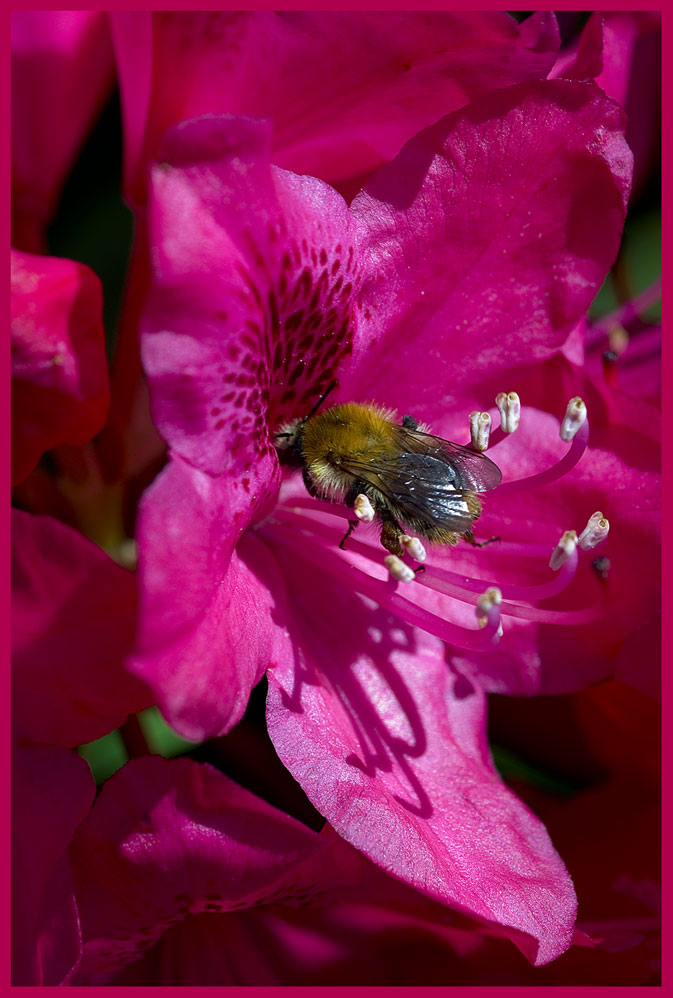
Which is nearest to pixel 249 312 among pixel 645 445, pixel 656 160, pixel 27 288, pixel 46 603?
pixel 27 288

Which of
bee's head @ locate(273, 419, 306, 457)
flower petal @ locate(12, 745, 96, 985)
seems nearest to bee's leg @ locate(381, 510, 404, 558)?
bee's head @ locate(273, 419, 306, 457)

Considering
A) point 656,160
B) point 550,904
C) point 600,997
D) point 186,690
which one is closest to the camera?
point 186,690

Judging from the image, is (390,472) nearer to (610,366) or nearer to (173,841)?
(173,841)

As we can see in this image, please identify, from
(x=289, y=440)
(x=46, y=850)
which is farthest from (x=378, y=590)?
(x=46, y=850)

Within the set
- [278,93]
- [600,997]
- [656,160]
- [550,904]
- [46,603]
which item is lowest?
[600,997]

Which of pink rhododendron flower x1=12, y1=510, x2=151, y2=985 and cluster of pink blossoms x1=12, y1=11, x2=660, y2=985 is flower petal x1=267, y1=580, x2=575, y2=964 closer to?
cluster of pink blossoms x1=12, y1=11, x2=660, y2=985

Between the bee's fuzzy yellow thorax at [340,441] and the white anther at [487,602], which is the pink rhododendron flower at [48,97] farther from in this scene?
the white anther at [487,602]

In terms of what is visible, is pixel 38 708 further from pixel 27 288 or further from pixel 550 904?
pixel 550 904
